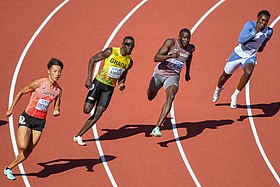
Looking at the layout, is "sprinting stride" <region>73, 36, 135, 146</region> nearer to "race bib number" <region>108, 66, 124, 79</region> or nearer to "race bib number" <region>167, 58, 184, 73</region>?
"race bib number" <region>108, 66, 124, 79</region>

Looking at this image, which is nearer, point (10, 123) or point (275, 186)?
point (275, 186)

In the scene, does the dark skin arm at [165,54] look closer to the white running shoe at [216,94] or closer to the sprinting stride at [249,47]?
the sprinting stride at [249,47]

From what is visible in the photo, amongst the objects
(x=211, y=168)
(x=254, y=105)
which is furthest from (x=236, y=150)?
(x=254, y=105)

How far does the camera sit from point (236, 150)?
12820 millimetres

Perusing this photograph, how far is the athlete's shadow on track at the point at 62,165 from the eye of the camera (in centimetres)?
1140

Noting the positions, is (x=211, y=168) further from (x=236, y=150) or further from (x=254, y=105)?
(x=254, y=105)

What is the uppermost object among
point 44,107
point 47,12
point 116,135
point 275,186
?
point 47,12

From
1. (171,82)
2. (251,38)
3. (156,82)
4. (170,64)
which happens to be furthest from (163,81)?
(251,38)

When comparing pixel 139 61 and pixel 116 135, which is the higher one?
pixel 139 61

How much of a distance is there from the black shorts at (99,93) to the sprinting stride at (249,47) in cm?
304

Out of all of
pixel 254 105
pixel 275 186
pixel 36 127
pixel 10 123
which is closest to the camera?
pixel 36 127

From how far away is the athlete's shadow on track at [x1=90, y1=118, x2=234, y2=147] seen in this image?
12.9 meters

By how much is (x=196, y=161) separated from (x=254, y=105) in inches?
111

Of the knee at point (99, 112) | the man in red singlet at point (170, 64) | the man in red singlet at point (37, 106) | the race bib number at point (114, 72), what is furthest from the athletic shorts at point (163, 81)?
the man in red singlet at point (37, 106)
